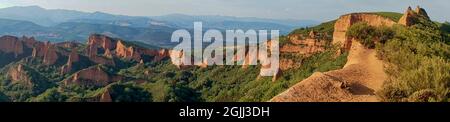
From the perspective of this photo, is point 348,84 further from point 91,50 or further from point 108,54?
point 91,50

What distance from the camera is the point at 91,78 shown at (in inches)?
3782

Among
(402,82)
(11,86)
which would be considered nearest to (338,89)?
(402,82)

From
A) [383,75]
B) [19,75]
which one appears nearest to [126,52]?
[19,75]

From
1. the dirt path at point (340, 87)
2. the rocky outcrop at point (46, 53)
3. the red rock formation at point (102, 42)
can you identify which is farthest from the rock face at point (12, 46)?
the dirt path at point (340, 87)

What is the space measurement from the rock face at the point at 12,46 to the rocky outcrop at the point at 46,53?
408cm

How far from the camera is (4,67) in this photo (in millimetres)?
120438

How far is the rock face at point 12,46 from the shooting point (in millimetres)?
127812

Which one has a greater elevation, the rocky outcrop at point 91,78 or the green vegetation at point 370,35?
the green vegetation at point 370,35

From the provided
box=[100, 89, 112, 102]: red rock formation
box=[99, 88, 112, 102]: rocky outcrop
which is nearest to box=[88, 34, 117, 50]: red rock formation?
box=[99, 88, 112, 102]: rocky outcrop

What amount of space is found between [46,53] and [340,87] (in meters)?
108

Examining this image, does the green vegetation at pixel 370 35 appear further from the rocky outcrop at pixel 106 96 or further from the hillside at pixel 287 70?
the rocky outcrop at pixel 106 96
